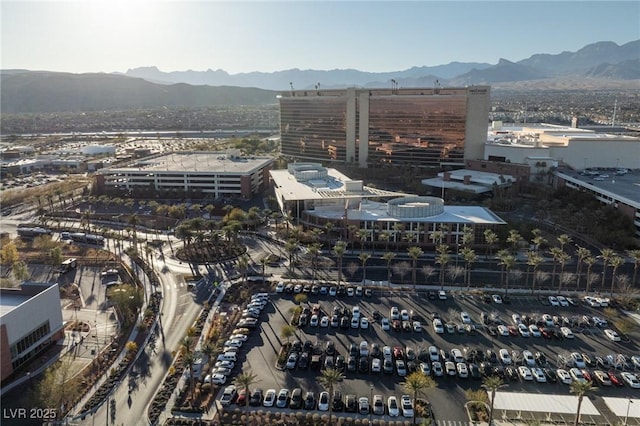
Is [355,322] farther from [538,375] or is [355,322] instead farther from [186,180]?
[186,180]

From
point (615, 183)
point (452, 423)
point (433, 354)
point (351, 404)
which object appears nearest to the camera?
point (452, 423)

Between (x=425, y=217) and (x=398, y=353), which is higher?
(x=425, y=217)

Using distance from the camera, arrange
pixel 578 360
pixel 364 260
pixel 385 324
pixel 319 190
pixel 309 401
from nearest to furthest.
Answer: pixel 309 401 < pixel 578 360 < pixel 385 324 < pixel 364 260 < pixel 319 190

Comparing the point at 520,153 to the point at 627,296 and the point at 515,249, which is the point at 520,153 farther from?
the point at 627,296

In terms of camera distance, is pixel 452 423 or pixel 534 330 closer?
pixel 452 423

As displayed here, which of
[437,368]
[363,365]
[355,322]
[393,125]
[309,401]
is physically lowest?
[309,401]

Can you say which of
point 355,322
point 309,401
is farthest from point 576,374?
point 309,401

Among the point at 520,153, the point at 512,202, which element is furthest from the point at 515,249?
the point at 520,153
